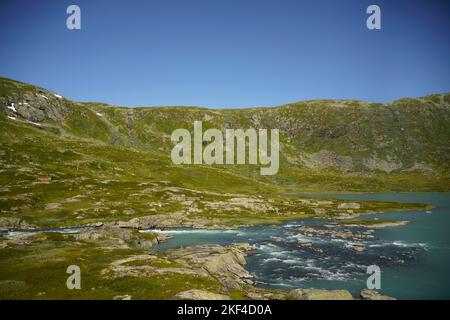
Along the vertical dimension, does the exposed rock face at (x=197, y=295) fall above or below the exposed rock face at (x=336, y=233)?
above

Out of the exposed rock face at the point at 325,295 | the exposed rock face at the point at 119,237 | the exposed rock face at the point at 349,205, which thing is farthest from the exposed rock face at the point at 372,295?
the exposed rock face at the point at 349,205

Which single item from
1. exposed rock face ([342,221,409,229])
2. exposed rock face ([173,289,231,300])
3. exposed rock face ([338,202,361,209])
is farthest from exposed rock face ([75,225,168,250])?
exposed rock face ([338,202,361,209])

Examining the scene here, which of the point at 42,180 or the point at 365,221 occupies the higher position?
the point at 42,180

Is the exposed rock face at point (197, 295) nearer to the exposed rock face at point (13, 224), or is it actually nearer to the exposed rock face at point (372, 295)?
the exposed rock face at point (372, 295)

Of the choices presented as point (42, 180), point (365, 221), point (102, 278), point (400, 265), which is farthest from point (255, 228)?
point (42, 180)

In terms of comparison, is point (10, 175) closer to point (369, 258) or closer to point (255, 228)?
point (255, 228)

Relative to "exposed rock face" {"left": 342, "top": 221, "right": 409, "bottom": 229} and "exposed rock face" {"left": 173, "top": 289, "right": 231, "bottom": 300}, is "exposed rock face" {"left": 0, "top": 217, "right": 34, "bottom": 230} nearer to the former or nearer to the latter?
"exposed rock face" {"left": 173, "top": 289, "right": 231, "bottom": 300}
